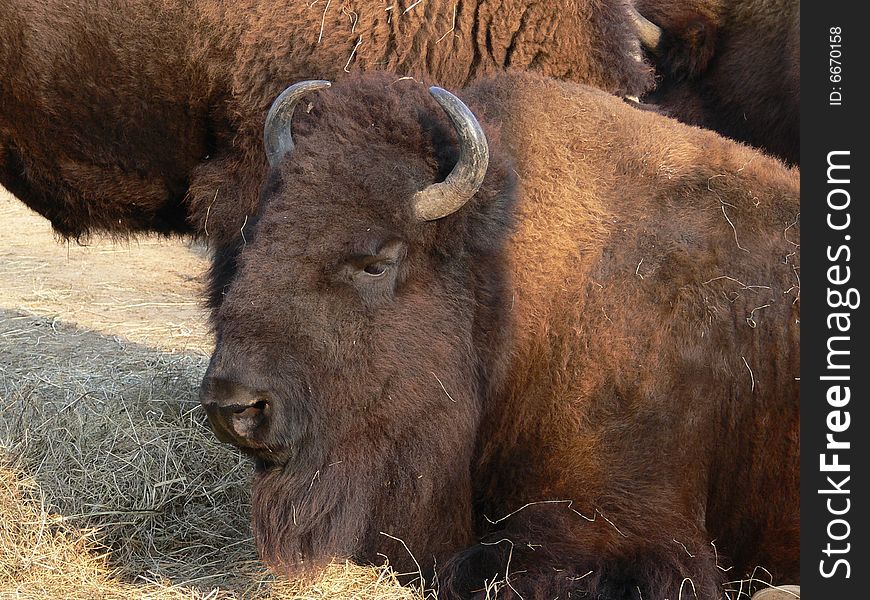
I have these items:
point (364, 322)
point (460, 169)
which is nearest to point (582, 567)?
point (364, 322)

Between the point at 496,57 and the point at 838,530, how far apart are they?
256cm

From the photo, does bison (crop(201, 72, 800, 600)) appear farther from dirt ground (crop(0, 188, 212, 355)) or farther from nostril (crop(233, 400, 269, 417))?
dirt ground (crop(0, 188, 212, 355))

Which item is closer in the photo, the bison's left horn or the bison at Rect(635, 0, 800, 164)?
the bison's left horn

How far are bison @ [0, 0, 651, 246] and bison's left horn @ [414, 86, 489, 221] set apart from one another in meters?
1.40

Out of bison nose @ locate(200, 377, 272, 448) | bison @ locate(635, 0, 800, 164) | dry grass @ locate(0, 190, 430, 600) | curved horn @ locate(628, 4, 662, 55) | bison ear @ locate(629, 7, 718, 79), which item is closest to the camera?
bison nose @ locate(200, 377, 272, 448)

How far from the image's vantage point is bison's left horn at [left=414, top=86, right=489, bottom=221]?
3.52 meters

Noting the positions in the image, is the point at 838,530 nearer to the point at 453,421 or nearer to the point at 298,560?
the point at 453,421

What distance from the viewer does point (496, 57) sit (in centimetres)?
503

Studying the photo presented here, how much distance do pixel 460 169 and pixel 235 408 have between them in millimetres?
1026

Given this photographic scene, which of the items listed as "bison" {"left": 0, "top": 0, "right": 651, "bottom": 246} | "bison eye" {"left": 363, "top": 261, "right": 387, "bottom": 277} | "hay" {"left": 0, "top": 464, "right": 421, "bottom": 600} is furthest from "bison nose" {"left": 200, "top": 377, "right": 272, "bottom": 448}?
"bison" {"left": 0, "top": 0, "right": 651, "bottom": 246}

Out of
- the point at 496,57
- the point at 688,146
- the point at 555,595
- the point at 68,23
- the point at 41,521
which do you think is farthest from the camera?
the point at 68,23

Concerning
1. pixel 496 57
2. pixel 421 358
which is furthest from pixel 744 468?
pixel 496 57

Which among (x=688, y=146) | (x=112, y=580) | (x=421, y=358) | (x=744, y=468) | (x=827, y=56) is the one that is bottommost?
(x=112, y=580)

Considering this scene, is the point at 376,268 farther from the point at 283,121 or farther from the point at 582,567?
the point at 582,567
